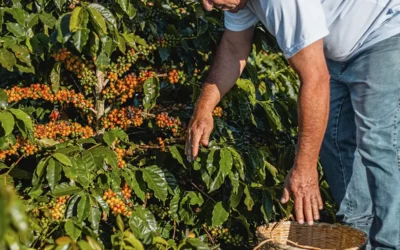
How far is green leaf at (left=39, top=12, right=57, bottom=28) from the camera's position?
9.68ft

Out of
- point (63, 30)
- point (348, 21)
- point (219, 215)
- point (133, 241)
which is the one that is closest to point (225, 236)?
point (219, 215)

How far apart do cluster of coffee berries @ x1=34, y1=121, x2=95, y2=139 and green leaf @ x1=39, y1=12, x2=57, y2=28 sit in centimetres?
41

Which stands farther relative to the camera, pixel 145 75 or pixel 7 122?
pixel 145 75

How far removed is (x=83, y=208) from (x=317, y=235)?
1057mm

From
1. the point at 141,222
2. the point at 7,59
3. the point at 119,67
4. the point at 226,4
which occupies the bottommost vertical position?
the point at 141,222

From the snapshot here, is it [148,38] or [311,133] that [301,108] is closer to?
[311,133]

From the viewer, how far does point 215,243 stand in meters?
3.45

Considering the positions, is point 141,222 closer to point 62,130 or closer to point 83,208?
point 83,208

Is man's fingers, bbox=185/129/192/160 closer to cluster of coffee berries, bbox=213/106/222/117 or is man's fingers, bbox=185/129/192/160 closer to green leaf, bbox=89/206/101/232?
cluster of coffee berries, bbox=213/106/222/117

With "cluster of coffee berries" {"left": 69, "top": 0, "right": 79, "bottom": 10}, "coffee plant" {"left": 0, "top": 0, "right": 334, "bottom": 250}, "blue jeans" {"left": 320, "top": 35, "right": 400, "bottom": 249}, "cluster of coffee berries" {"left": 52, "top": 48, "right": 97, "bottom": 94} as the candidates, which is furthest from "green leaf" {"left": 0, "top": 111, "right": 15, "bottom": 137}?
"blue jeans" {"left": 320, "top": 35, "right": 400, "bottom": 249}

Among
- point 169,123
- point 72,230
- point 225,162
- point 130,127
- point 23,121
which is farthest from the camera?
point 130,127

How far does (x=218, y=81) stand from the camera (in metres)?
3.13

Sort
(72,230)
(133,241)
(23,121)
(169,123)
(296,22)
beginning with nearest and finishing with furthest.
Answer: (133,241)
(296,22)
(72,230)
(23,121)
(169,123)

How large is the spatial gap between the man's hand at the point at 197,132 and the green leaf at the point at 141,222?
0.97 feet
